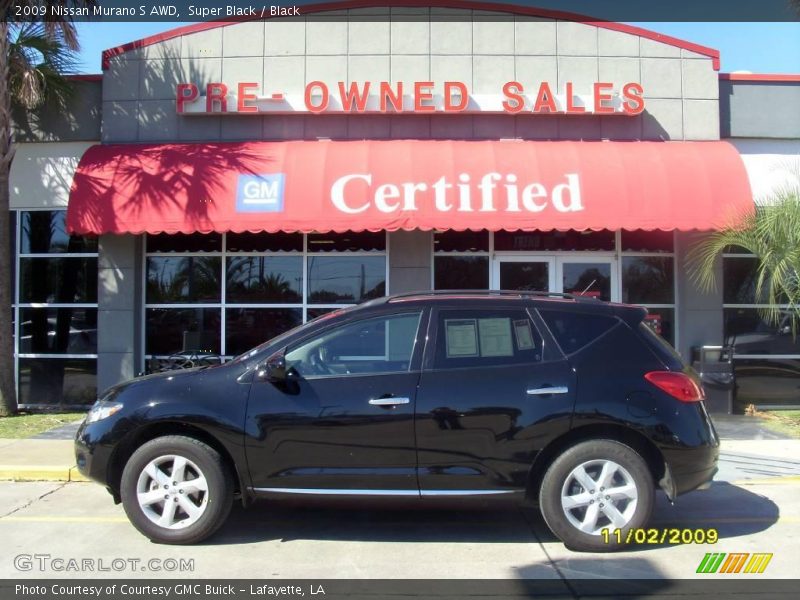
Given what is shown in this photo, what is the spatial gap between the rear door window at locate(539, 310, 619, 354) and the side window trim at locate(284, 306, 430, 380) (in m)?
0.92

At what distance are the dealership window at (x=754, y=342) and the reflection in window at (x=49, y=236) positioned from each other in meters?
10.4

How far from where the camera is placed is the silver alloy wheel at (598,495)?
17.0 ft

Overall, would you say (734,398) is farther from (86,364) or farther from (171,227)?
(86,364)

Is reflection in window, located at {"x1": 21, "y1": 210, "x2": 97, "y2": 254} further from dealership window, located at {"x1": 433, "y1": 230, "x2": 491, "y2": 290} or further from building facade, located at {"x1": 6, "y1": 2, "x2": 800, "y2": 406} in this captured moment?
dealership window, located at {"x1": 433, "y1": 230, "x2": 491, "y2": 290}

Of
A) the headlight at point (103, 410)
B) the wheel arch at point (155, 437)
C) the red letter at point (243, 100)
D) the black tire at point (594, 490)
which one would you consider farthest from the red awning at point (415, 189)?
the black tire at point (594, 490)

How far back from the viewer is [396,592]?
4559 mm

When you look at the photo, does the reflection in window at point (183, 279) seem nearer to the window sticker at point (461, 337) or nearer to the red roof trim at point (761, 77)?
the window sticker at point (461, 337)

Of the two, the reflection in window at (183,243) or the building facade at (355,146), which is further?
the reflection in window at (183,243)

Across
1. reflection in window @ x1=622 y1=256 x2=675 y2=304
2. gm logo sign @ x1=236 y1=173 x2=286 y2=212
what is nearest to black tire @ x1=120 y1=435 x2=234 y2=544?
gm logo sign @ x1=236 y1=173 x2=286 y2=212

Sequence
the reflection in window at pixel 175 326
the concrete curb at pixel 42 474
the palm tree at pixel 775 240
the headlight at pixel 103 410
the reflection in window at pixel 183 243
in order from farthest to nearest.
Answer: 1. the reflection in window at pixel 183 243
2. the reflection in window at pixel 175 326
3. the palm tree at pixel 775 240
4. the concrete curb at pixel 42 474
5. the headlight at pixel 103 410

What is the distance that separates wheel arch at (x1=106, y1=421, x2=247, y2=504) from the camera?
5.34 m

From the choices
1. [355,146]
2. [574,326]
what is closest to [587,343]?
[574,326]

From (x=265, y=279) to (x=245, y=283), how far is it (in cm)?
33
